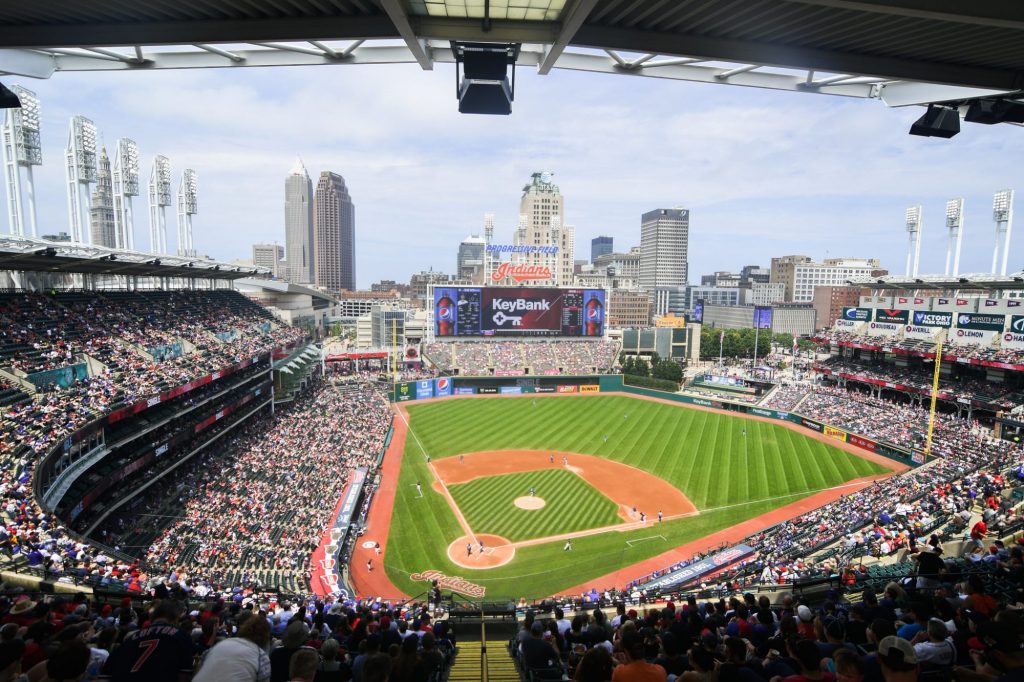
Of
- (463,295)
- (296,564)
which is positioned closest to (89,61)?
(296,564)

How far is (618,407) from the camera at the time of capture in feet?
171

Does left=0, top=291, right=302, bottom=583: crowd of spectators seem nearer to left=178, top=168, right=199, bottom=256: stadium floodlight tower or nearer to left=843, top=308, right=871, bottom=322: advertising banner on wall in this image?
left=178, top=168, right=199, bottom=256: stadium floodlight tower

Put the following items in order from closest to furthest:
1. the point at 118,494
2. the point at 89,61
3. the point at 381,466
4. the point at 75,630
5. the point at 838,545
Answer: the point at 75,630 → the point at 89,61 → the point at 838,545 → the point at 118,494 → the point at 381,466

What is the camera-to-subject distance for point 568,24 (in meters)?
4.92

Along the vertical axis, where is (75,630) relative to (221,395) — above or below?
above

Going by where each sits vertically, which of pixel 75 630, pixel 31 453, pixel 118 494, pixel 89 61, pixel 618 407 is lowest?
pixel 618 407

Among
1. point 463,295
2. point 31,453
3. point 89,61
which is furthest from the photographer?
point 463,295

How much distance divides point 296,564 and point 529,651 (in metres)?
16.8

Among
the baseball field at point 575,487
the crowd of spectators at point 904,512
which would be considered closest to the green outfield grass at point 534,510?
the baseball field at point 575,487

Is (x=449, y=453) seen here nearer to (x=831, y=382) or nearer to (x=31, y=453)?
(x=31, y=453)

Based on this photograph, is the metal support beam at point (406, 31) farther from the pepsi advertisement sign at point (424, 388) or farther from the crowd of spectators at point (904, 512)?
the pepsi advertisement sign at point (424, 388)

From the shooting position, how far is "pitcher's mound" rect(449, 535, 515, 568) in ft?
73.8

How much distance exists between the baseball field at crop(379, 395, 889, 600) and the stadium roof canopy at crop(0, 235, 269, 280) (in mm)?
19697

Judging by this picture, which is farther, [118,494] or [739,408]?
[739,408]
